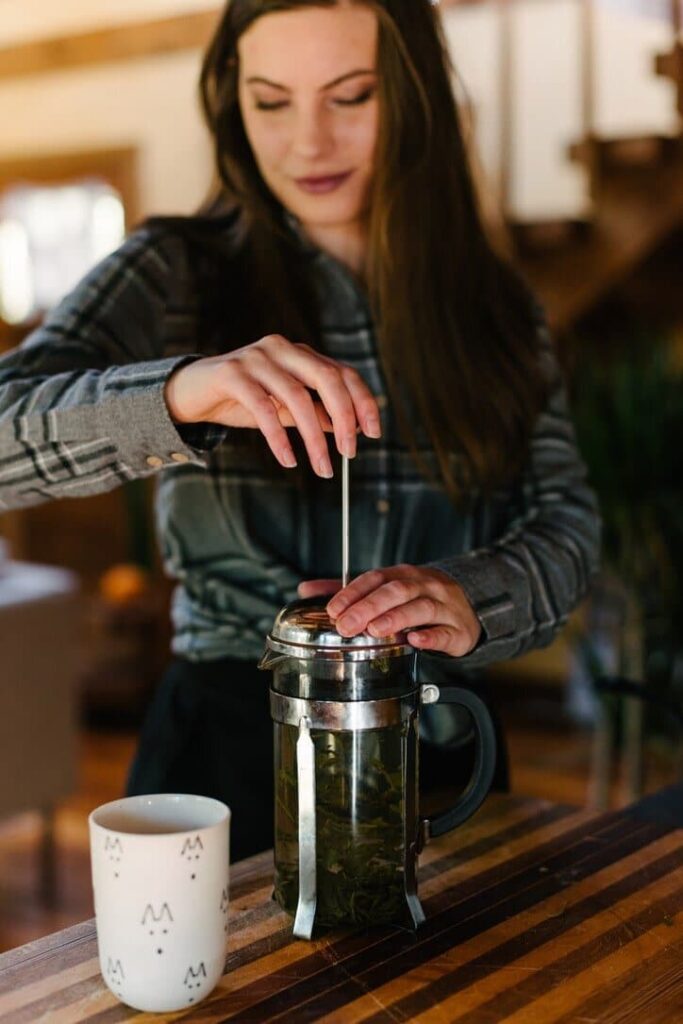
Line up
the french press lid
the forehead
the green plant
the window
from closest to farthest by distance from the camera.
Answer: the french press lid, the forehead, the green plant, the window

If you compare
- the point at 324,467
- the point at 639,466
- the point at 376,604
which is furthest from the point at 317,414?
the point at 639,466

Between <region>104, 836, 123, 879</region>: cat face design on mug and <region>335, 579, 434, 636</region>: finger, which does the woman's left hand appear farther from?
<region>104, 836, 123, 879</region>: cat face design on mug

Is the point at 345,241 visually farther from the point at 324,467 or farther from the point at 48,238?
the point at 48,238

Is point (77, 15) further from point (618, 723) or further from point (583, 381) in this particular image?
point (618, 723)

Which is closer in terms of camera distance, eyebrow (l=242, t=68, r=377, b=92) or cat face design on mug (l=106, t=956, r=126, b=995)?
cat face design on mug (l=106, t=956, r=126, b=995)

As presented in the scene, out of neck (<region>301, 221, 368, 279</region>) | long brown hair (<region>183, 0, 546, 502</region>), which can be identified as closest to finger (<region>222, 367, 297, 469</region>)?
long brown hair (<region>183, 0, 546, 502</region>)

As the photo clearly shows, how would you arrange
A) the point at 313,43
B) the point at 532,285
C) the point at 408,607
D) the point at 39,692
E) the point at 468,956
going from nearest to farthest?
1. the point at 468,956
2. the point at 408,607
3. the point at 313,43
4. the point at 532,285
5. the point at 39,692

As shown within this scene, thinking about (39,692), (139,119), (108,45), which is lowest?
(39,692)

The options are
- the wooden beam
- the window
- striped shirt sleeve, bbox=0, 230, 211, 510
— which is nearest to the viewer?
striped shirt sleeve, bbox=0, 230, 211, 510

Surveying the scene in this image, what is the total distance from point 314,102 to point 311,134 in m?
0.03

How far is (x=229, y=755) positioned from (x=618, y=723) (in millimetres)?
1926

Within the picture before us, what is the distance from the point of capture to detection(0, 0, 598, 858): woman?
1.39 meters

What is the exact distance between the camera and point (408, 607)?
1072 millimetres

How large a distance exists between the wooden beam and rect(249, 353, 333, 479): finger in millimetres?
4129
